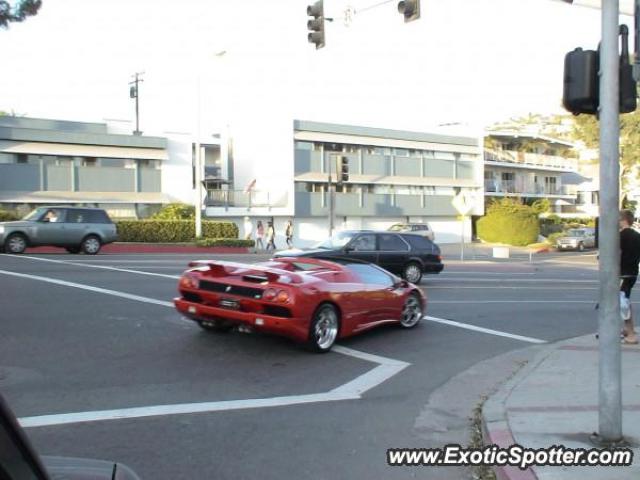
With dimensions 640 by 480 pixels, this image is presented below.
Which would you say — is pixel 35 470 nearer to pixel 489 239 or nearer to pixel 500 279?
pixel 500 279

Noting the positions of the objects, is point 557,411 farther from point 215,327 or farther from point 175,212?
point 175,212

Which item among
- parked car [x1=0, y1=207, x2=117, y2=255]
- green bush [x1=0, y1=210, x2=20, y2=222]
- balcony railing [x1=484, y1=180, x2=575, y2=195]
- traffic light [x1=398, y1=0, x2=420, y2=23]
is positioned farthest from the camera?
balcony railing [x1=484, y1=180, x2=575, y2=195]

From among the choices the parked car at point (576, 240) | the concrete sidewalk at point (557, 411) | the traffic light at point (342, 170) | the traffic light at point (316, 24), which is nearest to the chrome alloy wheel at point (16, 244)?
the traffic light at point (316, 24)

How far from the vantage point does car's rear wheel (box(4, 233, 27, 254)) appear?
2196 cm

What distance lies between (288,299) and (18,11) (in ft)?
25.8

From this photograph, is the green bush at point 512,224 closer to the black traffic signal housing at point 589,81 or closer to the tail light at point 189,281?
the tail light at point 189,281

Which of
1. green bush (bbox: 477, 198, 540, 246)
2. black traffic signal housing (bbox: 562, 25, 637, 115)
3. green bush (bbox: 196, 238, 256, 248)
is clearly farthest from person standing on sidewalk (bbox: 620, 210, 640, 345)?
green bush (bbox: 477, 198, 540, 246)

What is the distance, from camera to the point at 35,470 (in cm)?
174

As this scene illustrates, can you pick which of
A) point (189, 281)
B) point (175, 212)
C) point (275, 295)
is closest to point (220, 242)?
point (175, 212)

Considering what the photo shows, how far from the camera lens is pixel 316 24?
1620 cm

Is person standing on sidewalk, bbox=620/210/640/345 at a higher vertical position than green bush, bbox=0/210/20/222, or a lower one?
lower

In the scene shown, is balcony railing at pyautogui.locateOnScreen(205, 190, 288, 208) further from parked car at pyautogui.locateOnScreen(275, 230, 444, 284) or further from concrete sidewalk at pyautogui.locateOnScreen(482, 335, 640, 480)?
concrete sidewalk at pyautogui.locateOnScreen(482, 335, 640, 480)

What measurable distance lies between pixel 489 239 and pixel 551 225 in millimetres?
8447

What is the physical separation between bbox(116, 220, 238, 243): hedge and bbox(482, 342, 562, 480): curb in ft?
89.8
